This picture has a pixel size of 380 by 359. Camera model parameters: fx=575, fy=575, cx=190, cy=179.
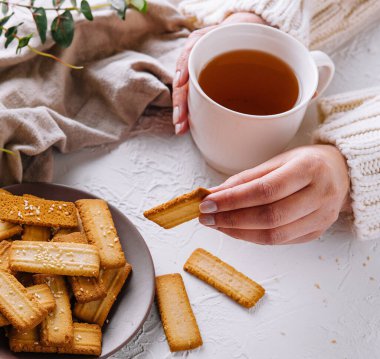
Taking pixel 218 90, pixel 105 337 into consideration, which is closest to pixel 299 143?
pixel 218 90

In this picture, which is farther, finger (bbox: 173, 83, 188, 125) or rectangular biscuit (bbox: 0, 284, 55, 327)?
finger (bbox: 173, 83, 188, 125)

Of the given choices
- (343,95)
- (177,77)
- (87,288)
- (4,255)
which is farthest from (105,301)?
(343,95)

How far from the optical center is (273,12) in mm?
885

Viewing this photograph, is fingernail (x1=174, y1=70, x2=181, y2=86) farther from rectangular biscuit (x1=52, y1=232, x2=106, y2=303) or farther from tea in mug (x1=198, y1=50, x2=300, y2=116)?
rectangular biscuit (x1=52, y1=232, x2=106, y2=303)

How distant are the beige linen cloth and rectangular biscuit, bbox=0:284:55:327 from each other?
0.18 metres

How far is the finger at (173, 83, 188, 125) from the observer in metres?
0.82

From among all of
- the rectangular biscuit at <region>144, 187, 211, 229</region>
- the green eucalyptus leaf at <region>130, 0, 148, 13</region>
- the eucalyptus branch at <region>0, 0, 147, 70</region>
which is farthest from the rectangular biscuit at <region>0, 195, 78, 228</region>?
the green eucalyptus leaf at <region>130, 0, 148, 13</region>

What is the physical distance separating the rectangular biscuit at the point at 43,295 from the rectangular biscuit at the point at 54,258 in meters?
0.02

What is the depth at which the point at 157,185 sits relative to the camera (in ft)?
2.77

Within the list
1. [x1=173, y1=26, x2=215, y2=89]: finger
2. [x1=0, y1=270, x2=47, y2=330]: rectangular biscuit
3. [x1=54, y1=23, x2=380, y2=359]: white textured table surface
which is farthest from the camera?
[x1=173, y1=26, x2=215, y2=89]: finger

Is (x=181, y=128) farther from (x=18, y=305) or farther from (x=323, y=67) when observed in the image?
(x=18, y=305)

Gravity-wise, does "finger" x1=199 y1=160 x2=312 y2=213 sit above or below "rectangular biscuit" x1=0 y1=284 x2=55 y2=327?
above

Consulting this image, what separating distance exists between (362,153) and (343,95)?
0.15m

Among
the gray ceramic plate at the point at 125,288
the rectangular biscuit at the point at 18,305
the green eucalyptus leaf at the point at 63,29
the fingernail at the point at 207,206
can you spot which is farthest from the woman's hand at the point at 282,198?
the green eucalyptus leaf at the point at 63,29
